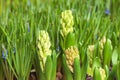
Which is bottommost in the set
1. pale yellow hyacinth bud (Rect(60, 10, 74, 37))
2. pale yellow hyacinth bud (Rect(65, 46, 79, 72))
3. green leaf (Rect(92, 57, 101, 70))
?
green leaf (Rect(92, 57, 101, 70))

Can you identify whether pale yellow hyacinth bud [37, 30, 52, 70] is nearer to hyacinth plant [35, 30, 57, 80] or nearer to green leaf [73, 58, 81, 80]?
hyacinth plant [35, 30, 57, 80]

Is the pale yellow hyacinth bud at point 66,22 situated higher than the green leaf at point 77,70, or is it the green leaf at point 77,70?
the pale yellow hyacinth bud at point 66,22

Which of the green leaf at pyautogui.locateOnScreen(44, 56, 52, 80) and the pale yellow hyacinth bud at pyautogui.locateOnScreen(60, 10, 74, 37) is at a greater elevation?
the pale yellow hyacinth bud at pyautogui.locateOnScreen(60, 10, 74, 37)

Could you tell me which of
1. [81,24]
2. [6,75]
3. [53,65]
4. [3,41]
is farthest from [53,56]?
[81,24]

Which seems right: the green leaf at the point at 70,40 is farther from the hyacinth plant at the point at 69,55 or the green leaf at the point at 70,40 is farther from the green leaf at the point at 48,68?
the green leaf at the point at 48,68

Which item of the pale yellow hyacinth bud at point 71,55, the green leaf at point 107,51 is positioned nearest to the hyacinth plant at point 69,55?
the pale yellow hyacinth bud at point 71,55

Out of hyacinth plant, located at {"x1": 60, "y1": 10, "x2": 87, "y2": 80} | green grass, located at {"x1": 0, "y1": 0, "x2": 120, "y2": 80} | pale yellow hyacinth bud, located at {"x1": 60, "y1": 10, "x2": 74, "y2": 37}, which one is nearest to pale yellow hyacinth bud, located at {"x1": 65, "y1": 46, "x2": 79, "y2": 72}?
hyacinth plant, located at {"x1": 60, "y1": 10, "x2": 87, "y2": 80}

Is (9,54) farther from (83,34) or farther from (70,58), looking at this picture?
(83,34)

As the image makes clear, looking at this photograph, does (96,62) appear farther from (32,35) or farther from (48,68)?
(32,35)
